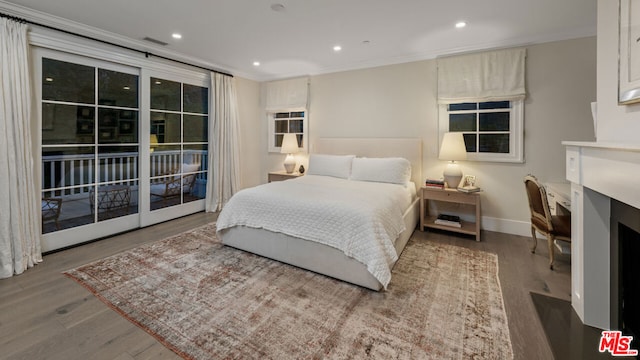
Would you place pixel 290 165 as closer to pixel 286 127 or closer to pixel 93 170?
pixel 286 127

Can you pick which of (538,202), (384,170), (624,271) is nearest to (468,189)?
(538,202)

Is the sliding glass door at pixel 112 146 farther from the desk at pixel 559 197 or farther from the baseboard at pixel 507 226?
the desk at pixel 559 197

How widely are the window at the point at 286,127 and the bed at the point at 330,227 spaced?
5.39 ft

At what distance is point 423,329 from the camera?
1.85 meters

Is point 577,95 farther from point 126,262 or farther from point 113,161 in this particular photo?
point 113,161

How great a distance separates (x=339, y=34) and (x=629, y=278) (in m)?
3.37

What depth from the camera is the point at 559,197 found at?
280cm

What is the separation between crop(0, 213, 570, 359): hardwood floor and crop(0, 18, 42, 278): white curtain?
0.26 m

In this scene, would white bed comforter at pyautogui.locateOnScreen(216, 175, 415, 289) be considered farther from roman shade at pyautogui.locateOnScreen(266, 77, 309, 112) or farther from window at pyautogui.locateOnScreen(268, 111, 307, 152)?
roman shade at pyautogui.locateOnScreen(266, 77, 309, 112)

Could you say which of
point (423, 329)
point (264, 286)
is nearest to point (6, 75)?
point (264, 286)

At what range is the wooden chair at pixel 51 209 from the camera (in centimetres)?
307

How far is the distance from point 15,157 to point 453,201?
4.80 meters

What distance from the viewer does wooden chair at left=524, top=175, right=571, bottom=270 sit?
253 centimetres

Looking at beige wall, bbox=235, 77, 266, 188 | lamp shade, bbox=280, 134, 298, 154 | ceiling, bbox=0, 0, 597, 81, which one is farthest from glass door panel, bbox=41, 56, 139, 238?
lamp shade, bbox=280, 134, 298, 154
